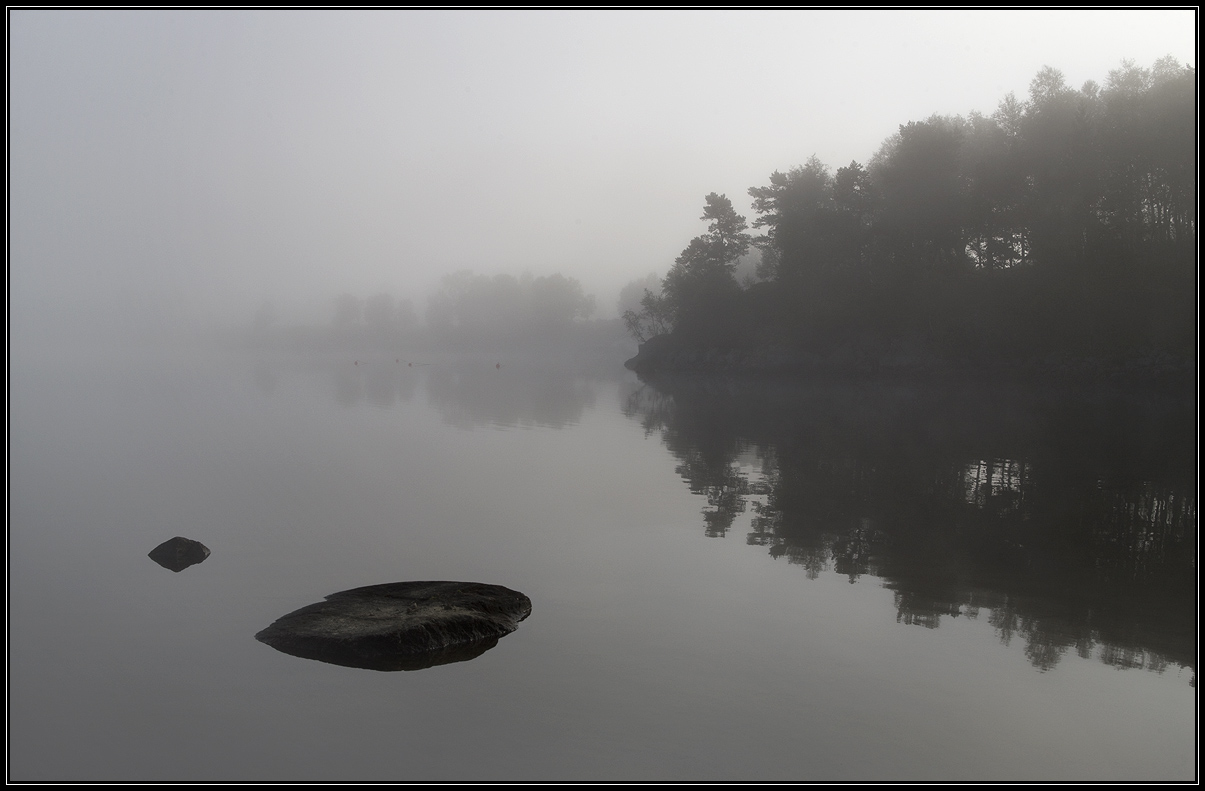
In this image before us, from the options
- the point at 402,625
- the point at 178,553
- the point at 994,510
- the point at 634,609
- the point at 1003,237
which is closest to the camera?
the point at 402,625

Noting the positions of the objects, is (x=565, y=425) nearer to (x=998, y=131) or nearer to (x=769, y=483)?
(x=769, y=483)

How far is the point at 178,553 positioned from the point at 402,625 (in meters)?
5.20

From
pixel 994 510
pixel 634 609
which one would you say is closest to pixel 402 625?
pixel 634 609

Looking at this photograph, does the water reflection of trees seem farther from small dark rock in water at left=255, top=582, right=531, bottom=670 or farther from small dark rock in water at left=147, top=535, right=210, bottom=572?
small dark rock in water at left=147, top=535, right=210, bottom=572

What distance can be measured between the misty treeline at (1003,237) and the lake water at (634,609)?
30.0m

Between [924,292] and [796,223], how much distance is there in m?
13.6

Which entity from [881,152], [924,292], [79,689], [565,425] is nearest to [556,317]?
[881,152]

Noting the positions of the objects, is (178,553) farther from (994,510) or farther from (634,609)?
(994,510)

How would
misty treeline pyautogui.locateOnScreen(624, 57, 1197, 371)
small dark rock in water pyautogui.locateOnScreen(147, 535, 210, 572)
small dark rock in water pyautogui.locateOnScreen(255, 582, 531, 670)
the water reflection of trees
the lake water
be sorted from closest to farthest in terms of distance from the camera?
the lake water → small dark rock in water pyautogui.locateOnScreen(255, 582, 531, 670) → the water reflection of trees → small dark rock in water pyautogui.locateOnScreen(147, 535, 210, 572) → misty treeline pyautogui.locateOnScreen(624, 57, 1197, 371)

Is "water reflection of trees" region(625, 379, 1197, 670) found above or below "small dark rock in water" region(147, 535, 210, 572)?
above

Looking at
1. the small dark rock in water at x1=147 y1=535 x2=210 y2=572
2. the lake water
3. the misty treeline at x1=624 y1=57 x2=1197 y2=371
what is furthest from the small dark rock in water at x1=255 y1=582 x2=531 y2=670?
the misty treeline at x1=624 y1=57 x2=1197 y2=371

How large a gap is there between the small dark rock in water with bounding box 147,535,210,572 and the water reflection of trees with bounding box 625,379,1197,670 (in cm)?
821

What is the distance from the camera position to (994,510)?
15.3 meters

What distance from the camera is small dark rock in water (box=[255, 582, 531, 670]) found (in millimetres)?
8398
